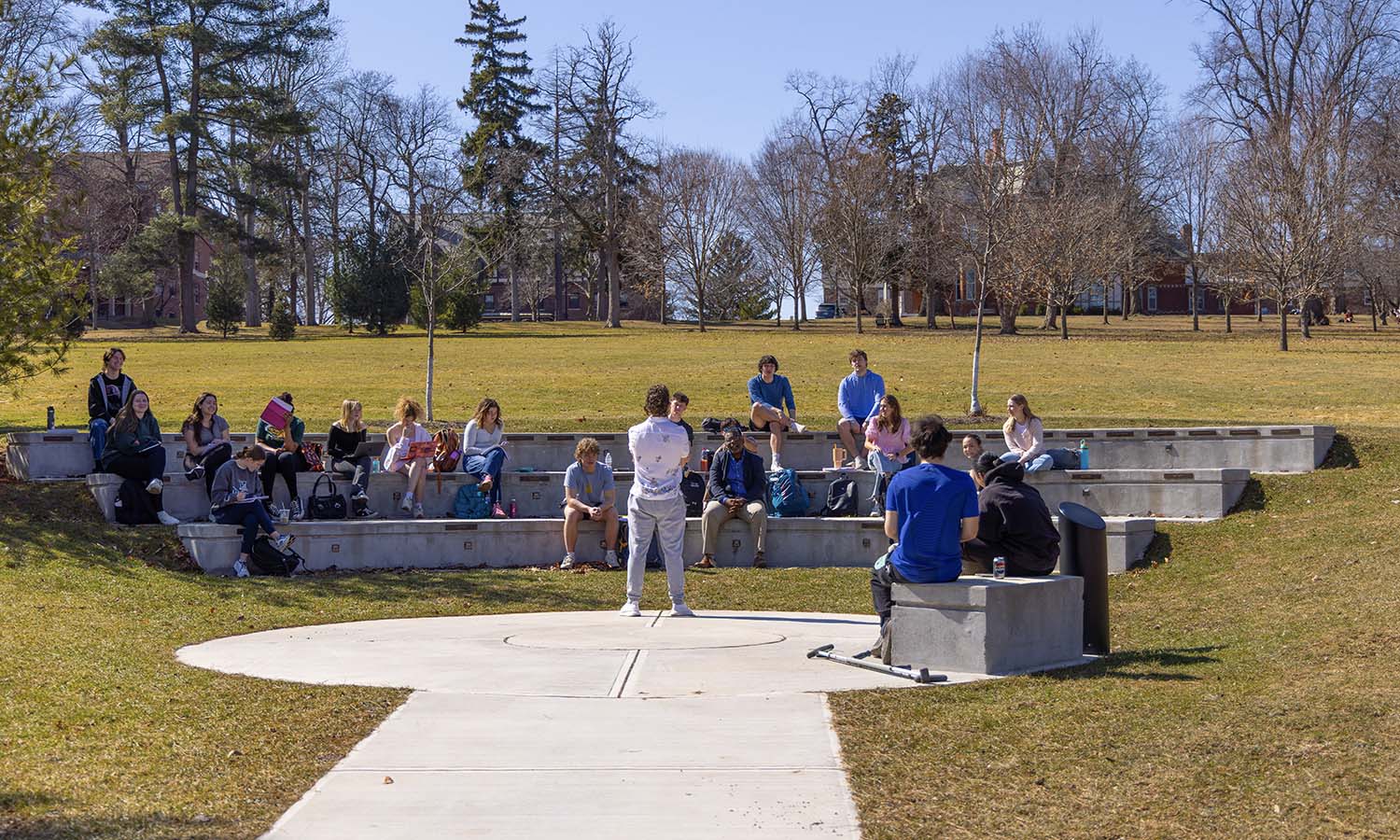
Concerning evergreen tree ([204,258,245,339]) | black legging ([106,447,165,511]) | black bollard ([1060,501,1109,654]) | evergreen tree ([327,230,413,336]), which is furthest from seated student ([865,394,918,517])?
evergreen tree ([204,258,245,339])

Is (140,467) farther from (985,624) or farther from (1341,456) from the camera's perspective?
(1341,456)

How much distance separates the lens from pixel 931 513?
871 cm

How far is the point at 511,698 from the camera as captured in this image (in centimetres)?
824

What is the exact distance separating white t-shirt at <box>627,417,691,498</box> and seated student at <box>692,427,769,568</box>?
3.39 m

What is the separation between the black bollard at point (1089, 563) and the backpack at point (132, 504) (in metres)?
10.3

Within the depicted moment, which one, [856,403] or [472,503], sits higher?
[856,403]

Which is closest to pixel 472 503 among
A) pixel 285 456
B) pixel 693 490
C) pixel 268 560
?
pixel 285 456

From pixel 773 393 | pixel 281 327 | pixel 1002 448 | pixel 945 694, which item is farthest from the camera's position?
pixel 281 327

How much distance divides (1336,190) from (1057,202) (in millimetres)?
10446

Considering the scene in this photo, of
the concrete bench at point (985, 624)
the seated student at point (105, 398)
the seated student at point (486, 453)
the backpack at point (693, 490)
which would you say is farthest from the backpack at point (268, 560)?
the concrete bench at point (985, 624)

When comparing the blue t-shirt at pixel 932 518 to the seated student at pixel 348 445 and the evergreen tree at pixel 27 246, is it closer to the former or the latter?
the seated student at pixel 348 445

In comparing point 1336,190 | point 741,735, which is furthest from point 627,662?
point 1336,190

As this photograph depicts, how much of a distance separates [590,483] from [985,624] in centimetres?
688

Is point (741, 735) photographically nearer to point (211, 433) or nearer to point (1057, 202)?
point (211, 433)
